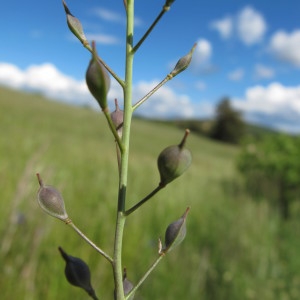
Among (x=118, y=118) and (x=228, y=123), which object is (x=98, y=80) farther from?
(x=228, y=123)

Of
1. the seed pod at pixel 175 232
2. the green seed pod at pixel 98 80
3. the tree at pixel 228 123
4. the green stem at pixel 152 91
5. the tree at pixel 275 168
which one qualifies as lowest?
the tree at pixel 228 123

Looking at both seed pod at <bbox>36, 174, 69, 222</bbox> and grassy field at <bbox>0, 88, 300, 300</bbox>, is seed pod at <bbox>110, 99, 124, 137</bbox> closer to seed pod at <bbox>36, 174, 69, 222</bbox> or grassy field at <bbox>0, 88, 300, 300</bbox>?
seed pod at <bbox>36, 174, 69, 222</bbox>

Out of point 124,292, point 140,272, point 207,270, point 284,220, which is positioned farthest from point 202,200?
point 124,292

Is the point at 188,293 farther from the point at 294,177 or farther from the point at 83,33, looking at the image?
the point at 294,177

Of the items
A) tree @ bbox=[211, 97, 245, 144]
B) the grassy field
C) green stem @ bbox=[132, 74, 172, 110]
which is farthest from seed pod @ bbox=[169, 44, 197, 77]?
tree @ bbox=[211, 97, 245, 144]

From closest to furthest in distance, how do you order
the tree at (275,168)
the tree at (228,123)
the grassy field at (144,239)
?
1. the grassy field at (144,239)
2. the tree at (275,168)
3. the tree at (228,123)

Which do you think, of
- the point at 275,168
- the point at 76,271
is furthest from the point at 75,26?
the point at 275,168

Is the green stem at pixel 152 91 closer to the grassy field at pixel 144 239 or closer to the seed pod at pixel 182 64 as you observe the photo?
the seed pod at pixel 182 64

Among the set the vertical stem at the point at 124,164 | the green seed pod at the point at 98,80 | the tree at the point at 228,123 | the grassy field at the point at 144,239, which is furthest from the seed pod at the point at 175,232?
the tree at the point at 228,123

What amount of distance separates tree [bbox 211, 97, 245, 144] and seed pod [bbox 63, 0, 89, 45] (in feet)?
132

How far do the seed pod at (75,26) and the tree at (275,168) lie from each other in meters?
6.46

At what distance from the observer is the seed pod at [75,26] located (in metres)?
0.74

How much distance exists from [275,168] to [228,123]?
34.1 metres

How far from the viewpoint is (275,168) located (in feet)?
23.7
